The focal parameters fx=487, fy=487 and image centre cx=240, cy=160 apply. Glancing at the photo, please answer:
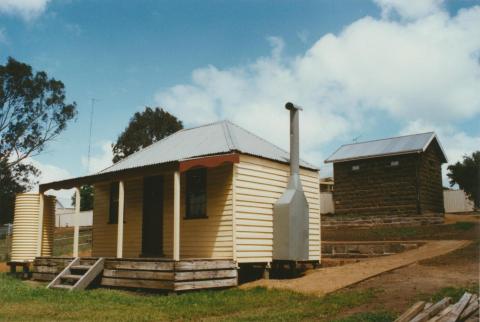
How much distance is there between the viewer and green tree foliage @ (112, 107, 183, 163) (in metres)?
47.7

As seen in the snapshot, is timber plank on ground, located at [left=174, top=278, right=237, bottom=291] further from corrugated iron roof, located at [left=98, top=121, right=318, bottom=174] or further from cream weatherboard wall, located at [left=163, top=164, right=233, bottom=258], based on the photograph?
corrugated iron roof, located at [left=98, top=121, right=318, bottom=174]

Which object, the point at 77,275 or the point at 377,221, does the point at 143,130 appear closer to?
the point at 377,221

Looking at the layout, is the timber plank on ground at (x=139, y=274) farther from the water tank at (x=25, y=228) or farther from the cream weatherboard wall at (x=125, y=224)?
the water tank at (x=25, y=228)

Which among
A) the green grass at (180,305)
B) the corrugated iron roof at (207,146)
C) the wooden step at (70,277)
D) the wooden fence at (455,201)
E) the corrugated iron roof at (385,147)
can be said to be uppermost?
the corrugated iron roof at (385,147)

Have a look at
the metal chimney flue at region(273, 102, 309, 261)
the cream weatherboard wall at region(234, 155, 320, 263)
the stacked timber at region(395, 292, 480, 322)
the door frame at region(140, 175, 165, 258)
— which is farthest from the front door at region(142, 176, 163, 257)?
the stacked timber at region(395, 292, 480, 322)

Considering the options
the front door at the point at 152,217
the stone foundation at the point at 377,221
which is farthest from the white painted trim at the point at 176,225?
the stone foundation at the point at 377,221

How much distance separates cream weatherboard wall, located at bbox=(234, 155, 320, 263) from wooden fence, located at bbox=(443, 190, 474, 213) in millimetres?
21509

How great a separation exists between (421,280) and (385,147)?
1796 centimetres

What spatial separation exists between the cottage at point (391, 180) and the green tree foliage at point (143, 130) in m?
23.1

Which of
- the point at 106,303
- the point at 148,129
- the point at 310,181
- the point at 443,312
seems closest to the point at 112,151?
the point at 148,129

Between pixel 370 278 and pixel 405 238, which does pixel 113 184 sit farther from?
pixel 405 238

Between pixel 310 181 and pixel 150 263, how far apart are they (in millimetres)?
6285

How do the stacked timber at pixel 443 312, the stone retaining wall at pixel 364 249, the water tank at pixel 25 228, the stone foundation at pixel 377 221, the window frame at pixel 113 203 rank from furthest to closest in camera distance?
the stone foundation at pixel 377 221
the stone retaining wall at pixel 364 249
the water tank at pixel 25 228
the window frame at pixel 113 203
the stacked timber at pixel 443 312

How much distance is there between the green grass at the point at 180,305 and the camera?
8766 mm
